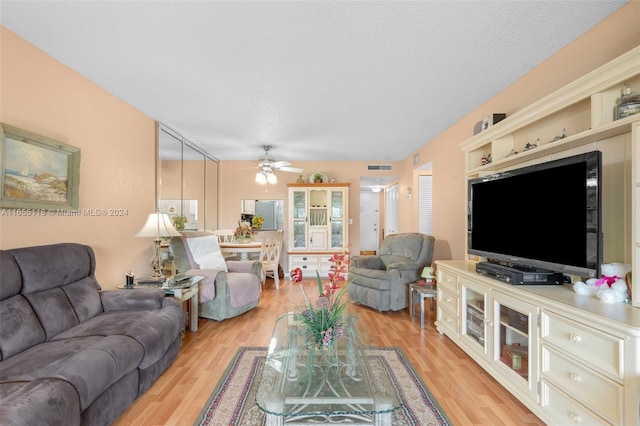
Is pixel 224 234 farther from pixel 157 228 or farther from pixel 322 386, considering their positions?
pixel 322 386

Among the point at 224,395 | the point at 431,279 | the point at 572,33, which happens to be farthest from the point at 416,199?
the point at 224,395

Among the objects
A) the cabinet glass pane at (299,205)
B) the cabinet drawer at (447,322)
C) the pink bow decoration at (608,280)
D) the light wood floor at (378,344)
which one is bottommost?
the light wood floor at (378,344)

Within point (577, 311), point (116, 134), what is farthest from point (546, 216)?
point (116, 134)

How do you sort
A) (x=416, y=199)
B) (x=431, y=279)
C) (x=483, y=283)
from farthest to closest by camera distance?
(x=416, y=199)
(x=431, y=279)
(x=483, y=283)

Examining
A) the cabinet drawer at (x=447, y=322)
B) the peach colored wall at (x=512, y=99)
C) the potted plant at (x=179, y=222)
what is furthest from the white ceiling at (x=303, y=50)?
the cabinet drawer at (x=447, y=322)

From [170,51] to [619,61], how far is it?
2730mm

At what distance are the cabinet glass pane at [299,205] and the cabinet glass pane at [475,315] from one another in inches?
152

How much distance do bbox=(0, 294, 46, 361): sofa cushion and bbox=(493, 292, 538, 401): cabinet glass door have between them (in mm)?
2972

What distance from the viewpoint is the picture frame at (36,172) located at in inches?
79.5

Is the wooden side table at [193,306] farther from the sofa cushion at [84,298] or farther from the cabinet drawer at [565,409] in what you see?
the cabinet drawer at [565,409]

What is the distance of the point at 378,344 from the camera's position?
2918 mm

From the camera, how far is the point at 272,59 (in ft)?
7.55

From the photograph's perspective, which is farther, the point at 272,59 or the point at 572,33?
the point at 272,59

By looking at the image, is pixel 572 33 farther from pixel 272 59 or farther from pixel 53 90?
pixel 53 90
